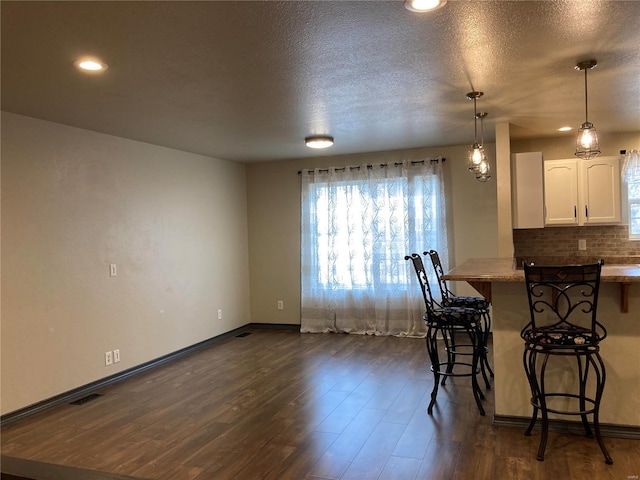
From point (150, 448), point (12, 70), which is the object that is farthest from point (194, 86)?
point (150, 448)

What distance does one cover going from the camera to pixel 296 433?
10.9ft

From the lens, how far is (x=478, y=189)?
237 inches

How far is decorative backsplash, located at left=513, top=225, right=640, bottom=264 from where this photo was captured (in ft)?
18.1

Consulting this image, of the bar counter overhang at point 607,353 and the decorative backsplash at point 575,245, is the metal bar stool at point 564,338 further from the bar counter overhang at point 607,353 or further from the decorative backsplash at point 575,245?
the decorative backsplash at point 575,245

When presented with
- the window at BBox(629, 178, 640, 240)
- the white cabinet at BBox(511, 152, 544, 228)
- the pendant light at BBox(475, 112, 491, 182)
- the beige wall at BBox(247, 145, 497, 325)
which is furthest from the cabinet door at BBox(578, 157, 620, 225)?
the beige wall at BBox(247, 145, 497, 325)

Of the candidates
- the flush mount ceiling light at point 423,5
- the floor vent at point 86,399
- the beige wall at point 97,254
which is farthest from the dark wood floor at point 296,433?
the flush mount ceiling light at point 423,5

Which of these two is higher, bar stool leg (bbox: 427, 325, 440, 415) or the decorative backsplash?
the decorative backsplash

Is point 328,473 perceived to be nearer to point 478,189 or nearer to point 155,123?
point 155,123

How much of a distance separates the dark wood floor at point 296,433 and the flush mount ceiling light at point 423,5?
92.7 inches

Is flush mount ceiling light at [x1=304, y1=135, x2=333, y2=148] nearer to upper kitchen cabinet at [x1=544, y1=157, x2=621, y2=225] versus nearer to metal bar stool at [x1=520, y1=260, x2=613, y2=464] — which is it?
upper kitchen cabinet at [x1=544, y1=157, x2=621, y2=225]

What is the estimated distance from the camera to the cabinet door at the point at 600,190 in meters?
5.25

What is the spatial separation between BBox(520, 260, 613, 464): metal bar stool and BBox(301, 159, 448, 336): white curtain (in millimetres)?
2905

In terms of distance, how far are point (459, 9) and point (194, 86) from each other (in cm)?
182

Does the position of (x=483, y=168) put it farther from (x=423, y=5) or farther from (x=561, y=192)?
(x=423, y=5)
